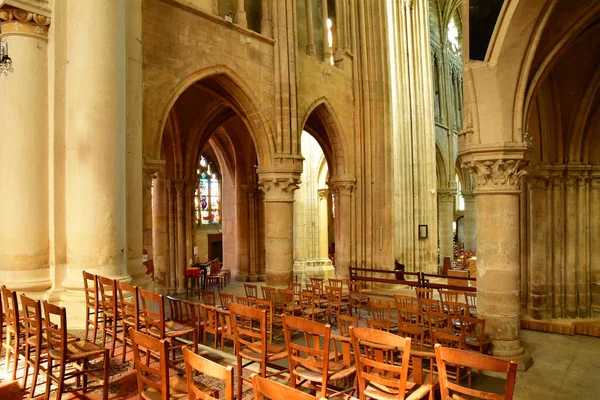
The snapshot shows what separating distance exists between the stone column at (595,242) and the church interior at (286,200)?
0.05 metres

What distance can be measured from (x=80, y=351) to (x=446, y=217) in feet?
81.2

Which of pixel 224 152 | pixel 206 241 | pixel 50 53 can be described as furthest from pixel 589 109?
pixel 206 241

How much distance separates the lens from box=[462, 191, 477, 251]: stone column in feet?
98.9

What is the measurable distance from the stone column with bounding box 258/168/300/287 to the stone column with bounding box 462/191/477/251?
20.4 meters

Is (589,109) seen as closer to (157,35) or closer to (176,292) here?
(157,35)

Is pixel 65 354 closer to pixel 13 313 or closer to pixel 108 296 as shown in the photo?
pixel 13 313

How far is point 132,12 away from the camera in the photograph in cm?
802

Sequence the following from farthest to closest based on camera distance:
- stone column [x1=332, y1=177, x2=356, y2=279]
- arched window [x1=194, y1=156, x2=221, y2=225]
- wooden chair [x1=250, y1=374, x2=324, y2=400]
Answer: arched window [x1=194, y1=156, x2=221, y2=225]
stone column [x1=332, y1=177, x2=356, y2=279]
wooden chair [x1=250, y1=374, x2=324, y2=400]

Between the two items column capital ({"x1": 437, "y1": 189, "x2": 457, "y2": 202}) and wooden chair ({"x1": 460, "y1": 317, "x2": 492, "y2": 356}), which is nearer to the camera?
wooden chair ({"x1": 460, "y1": 317, "x2": 492, "y2": 356})

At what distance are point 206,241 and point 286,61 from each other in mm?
14169

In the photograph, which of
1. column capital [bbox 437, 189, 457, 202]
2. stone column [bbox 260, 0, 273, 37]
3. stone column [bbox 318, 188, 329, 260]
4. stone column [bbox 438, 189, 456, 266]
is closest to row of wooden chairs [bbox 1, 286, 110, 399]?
stone column [bbox 260, 0, 273, 37]

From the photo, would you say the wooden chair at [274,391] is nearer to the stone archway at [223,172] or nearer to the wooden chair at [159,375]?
the wooden chair at [159,375]

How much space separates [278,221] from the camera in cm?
1242

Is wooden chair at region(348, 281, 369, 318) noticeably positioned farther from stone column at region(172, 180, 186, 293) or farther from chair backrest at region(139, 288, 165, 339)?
stone column at region(172, 180, 186, 293)
